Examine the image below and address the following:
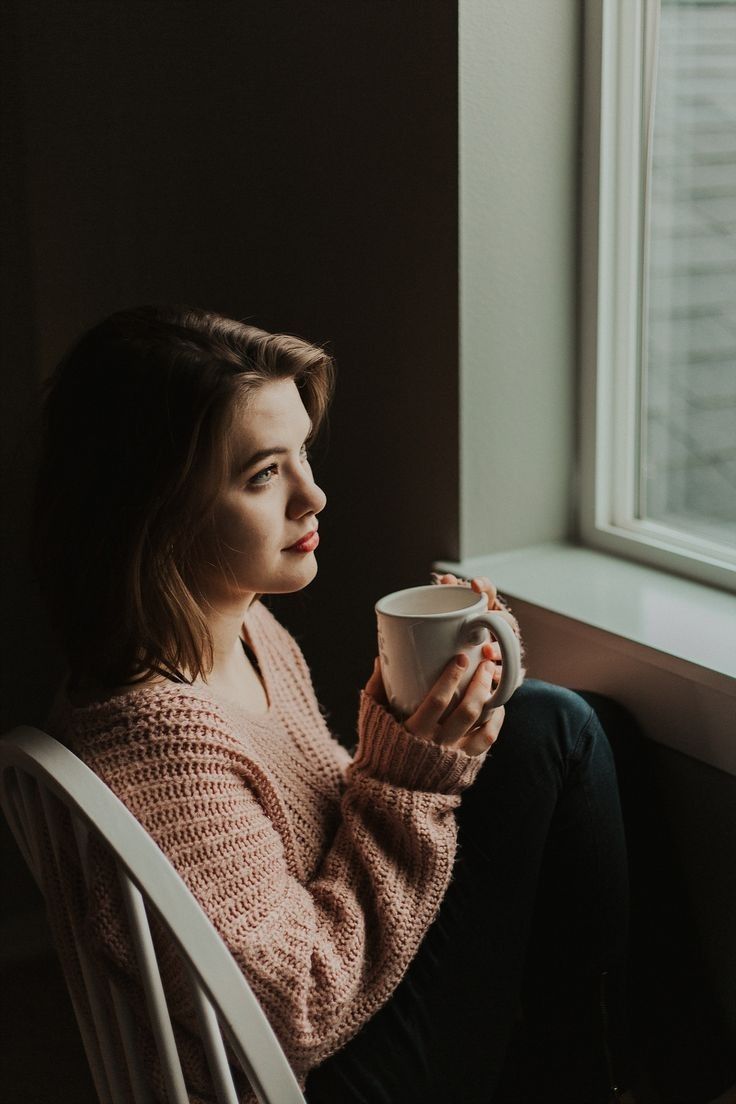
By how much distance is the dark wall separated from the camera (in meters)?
1.36

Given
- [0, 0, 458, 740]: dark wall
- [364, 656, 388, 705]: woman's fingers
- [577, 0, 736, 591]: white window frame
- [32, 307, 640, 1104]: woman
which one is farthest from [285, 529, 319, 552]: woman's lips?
[577, 0, 736, 591]: white window frame

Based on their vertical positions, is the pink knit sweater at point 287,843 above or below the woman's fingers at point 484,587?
below

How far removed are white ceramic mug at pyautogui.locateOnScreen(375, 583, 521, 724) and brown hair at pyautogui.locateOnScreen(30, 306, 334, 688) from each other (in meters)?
0.17

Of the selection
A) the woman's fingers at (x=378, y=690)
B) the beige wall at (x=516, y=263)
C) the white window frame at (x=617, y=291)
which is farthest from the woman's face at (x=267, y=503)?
the white window frame at (x=617, y=291)

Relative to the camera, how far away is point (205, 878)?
3.07ft

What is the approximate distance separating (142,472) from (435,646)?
0.28 m

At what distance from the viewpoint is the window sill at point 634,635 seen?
3.55 ft

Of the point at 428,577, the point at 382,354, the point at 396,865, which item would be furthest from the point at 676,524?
the point at 396,865

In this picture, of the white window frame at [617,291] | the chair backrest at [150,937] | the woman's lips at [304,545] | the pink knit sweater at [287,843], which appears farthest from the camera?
the white window frame at [617,291]

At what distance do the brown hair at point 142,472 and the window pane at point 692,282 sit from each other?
1.62 ft

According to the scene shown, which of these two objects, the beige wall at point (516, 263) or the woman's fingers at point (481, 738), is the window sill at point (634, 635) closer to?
the beige wall at point (516, 263)

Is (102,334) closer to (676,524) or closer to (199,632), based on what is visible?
(199,632)

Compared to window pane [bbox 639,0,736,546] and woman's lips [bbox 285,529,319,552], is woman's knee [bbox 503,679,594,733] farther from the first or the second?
window pane [bbox 639,0,736,546]

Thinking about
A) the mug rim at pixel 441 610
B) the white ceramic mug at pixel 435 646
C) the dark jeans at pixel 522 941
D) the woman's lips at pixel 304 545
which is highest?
the woman's lips at pixel 304 545
